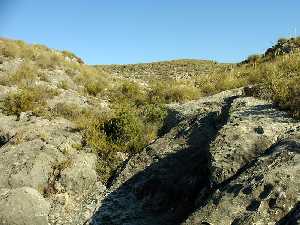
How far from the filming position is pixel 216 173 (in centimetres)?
1034

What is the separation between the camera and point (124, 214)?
1172cm

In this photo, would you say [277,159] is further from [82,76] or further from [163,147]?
[82,76]

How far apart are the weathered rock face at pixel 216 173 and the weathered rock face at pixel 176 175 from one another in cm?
2

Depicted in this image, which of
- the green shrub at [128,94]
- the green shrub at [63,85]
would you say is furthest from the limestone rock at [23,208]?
the green shrub at [63,85]

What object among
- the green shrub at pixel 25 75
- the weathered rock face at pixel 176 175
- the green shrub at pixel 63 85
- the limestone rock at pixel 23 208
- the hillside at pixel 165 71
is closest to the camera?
the weathered rock face at pixel 176 175

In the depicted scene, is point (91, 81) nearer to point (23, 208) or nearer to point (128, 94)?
point (128, 94)

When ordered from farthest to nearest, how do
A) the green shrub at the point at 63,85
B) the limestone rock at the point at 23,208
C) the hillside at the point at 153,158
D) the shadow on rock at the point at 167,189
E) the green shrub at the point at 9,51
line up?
the green shrub at the point at 9,51, the green shrub at the point at 63,85, the limestone rock at the point at 23,208, the shadow on rock at the point at 167,189, the hillside at the point at 153,158

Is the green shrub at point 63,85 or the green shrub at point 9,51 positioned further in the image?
the green shrub at point 9,51

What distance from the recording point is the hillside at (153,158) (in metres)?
9.23

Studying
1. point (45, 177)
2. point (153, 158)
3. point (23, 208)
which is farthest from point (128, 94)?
point (23, 208)

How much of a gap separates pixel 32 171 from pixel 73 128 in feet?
9.85

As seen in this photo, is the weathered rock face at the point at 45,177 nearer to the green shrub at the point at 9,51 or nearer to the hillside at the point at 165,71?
the green shrub at the point at 9,51

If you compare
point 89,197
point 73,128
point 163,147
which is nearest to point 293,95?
point 163,147

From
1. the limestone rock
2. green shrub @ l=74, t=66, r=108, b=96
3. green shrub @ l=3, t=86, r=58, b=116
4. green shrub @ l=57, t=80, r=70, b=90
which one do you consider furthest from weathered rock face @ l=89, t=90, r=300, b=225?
green shrub @ l=57, t=80, r=70, b=90
